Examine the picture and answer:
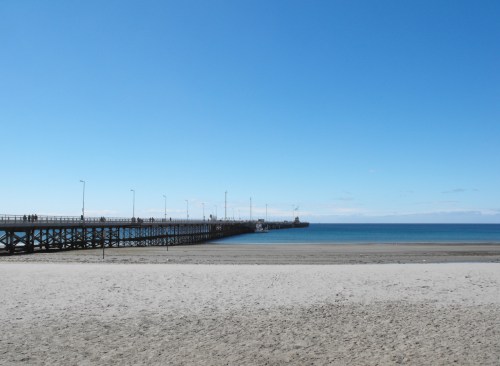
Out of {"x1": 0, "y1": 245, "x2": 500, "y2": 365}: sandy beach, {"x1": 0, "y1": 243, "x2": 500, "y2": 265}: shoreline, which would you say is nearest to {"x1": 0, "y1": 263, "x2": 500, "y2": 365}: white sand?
{"x1": 0, "y1": 245, "x2": 500, "y2": 365}: sandy beach

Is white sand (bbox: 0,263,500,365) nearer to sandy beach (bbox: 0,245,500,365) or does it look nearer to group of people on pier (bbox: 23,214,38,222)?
sandy beach (bbox: 0,245,500,365)

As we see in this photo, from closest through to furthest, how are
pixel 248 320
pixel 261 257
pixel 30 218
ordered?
1. pixel 248 320
2. pixel 261 257
3. pixel 30 218

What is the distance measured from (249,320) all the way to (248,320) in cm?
3

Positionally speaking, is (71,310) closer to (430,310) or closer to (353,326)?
(353,326)

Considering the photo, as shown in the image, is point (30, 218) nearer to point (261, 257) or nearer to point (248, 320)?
point (261, 257)

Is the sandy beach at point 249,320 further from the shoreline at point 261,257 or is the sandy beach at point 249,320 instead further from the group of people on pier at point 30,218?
the group of people on pier at point 30,218

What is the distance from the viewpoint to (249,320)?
11.0 metres

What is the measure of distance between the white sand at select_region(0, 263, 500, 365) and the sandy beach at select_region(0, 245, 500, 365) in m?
0.03

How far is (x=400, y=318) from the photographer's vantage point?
1120 cm

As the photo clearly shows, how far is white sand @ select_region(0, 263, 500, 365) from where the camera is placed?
838cm

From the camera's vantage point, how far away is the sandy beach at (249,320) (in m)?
8.37

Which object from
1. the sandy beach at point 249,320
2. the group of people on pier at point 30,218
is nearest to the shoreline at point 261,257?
the group of people on pier at point 30,218

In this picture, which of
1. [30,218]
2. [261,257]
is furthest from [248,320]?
[30,218]

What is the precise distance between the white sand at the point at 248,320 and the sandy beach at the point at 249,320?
0.09 feet
